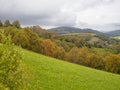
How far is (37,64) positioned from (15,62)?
29517 mm

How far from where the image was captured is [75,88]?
4122 cm

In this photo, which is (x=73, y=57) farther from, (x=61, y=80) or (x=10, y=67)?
(x=10, y=67)

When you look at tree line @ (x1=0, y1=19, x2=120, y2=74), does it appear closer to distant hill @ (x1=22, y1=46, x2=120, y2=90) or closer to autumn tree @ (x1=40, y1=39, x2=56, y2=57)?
autumn tree @ (x1=40, y1=39, x2=56, y2=57)

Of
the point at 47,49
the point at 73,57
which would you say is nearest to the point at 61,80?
the point at 47,49

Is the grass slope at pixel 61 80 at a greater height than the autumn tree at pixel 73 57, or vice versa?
the grass slope at pixel 61 80

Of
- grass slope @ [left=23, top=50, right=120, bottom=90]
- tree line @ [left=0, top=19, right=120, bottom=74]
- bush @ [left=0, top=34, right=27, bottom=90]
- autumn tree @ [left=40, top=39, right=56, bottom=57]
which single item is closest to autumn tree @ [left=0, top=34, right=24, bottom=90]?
bush @ [left=0, top=34, right=27, bottom=90]

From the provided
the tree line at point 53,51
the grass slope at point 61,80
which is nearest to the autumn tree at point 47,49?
the tree line at point 53,51

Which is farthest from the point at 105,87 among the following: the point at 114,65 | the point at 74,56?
the point at 74,56

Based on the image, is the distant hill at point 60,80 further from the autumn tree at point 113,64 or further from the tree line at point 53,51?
the autumn tree at point 113,64

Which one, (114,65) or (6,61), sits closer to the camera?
(6,61)

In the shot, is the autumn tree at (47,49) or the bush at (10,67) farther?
the autumn tree at (47,49)

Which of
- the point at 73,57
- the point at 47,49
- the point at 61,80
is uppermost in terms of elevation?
the point at 61,80

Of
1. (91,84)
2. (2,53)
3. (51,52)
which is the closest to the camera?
(2,53)

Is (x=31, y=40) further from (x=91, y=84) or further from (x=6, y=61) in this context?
(x=6, y=61)
